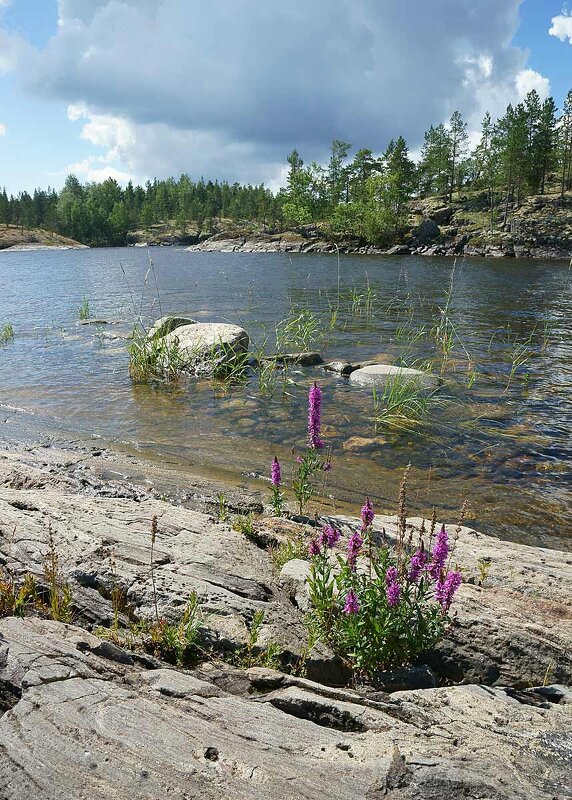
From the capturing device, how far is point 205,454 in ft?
31.7

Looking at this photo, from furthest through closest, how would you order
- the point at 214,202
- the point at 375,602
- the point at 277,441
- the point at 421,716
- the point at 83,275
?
the point at 214,202
the point at 83,275
the point at 277,441
the point at 375,602
the point at 421,716

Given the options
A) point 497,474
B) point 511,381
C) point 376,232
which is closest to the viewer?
point 497,474

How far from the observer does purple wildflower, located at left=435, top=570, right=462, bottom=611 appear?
12.0 ft

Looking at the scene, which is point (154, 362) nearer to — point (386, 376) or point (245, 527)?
point (386, 376)

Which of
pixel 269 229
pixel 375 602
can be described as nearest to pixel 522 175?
pixel 269 229

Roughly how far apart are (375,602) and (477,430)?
7922 millimetres

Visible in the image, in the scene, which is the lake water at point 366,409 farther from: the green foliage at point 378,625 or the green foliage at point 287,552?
the green foliage at point 378,625

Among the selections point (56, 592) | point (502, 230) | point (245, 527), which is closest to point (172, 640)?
point (56, 592)

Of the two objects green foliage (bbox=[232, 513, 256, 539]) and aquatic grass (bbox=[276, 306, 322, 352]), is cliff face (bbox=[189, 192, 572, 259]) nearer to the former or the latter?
aquatic grass (bbox=[276, 306, 322, 352])

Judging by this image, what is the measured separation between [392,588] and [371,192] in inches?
3475

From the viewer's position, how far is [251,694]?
3.20 m

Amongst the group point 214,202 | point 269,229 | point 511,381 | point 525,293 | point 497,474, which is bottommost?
point 497,474

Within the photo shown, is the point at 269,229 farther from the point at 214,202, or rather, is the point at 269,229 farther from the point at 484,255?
the point at 484,255

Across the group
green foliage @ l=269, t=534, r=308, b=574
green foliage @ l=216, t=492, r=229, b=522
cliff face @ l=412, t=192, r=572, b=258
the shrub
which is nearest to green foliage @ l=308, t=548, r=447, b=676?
the shrub
